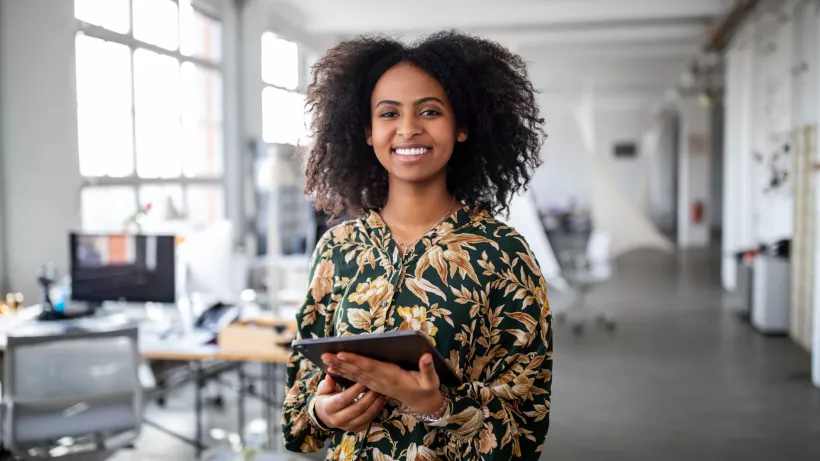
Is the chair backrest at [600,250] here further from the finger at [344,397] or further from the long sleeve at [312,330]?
the finger at [344,397]

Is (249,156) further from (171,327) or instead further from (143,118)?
(171,327)

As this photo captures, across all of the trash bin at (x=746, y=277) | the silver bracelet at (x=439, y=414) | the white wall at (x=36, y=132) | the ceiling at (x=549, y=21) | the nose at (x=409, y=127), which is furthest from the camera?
the ceiling at (x=549, y=21)

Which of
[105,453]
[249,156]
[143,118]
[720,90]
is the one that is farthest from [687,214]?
[105,453]

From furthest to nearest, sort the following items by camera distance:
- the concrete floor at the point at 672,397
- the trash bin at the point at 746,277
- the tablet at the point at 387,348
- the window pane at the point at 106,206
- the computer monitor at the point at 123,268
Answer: the trash bin at the point at 746,277, the window pane at the point at 106,206, the concrete floor at the point at 672,397, the computer monitor at the point at 123,268, the tablet at the point at 387,348

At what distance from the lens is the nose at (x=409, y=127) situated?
4.44ft

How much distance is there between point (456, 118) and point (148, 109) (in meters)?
5.62

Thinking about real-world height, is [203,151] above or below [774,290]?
above

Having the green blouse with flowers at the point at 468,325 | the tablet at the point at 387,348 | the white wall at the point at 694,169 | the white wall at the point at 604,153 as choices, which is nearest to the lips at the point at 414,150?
the green blouse with flowers at the point at 468,325

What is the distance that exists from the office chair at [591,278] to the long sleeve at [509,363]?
5.97 meters

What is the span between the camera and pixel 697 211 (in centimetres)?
1586

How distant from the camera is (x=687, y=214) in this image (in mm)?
16031

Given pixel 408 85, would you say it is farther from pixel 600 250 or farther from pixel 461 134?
pixel 600 250

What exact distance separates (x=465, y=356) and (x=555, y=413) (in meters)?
3.51

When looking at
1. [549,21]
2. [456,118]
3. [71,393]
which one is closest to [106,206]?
[71,393]
